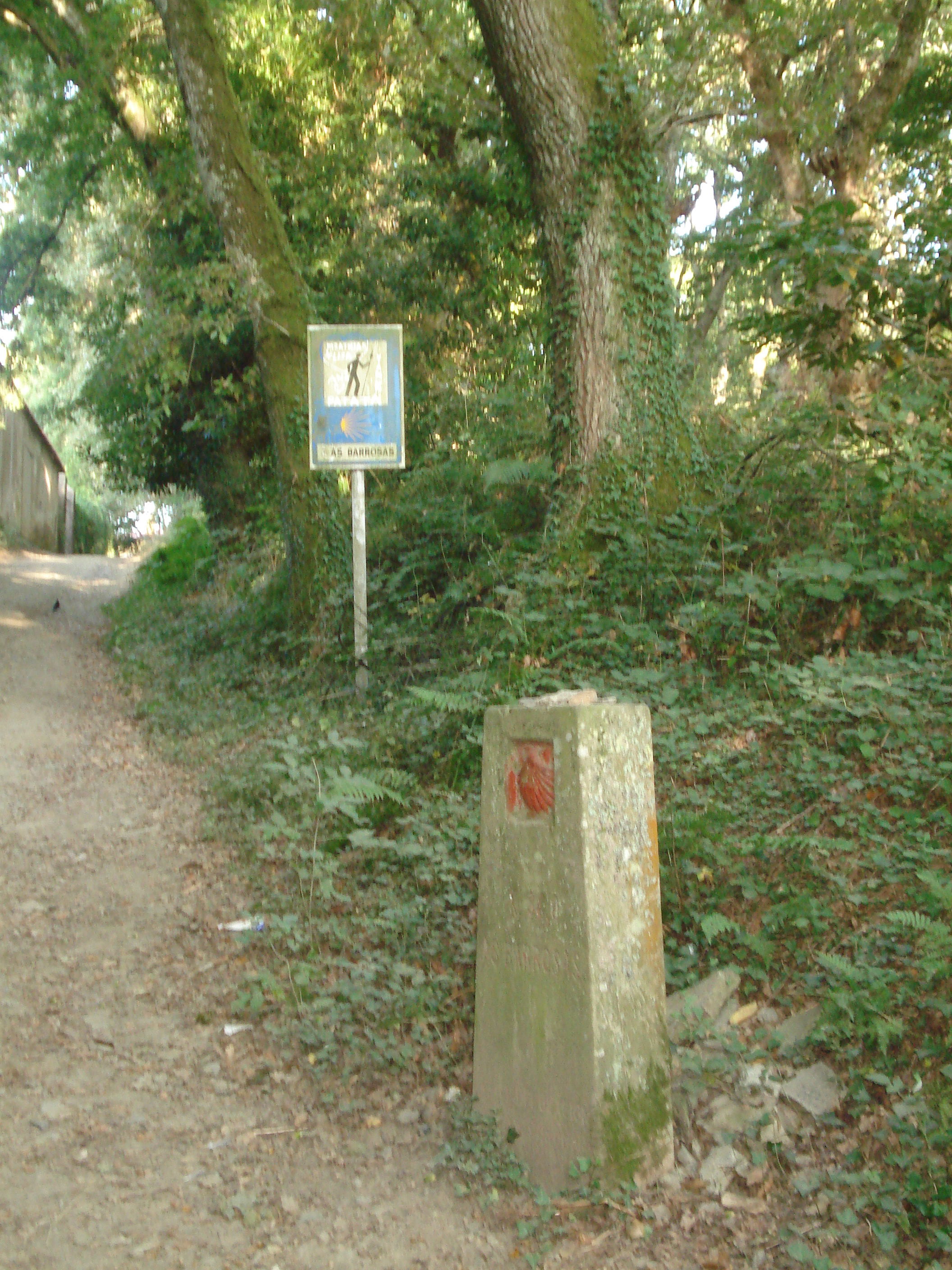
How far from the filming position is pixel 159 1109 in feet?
13.3

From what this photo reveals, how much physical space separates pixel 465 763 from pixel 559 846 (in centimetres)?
315

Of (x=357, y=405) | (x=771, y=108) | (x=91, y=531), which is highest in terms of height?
(x=771, y=108)

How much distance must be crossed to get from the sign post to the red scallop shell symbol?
17.8 ft

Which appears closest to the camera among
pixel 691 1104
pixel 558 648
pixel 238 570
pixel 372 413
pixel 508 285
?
pixel 691 1104

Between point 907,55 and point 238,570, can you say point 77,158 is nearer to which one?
point 238,570

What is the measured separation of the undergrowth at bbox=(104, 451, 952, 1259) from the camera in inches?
161

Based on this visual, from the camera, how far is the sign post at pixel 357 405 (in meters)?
9.04

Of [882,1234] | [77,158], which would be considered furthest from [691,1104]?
[77,158]

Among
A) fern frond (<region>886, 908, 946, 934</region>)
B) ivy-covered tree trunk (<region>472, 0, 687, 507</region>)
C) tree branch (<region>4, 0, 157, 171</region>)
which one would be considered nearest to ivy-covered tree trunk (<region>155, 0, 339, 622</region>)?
tree branch (<region>4, 0, 157, 171</region>)

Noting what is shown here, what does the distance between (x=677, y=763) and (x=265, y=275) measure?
749 centimetres

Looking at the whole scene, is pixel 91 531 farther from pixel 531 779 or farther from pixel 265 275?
pixel 531 779

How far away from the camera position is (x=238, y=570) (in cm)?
1529

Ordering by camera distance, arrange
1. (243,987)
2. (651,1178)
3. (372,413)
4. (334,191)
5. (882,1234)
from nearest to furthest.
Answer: (882,1234)
(651,1178)
(243,987)
(372,413)
(334,191)

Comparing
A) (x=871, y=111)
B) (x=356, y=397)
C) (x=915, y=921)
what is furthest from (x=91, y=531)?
(x=915, y=921)
